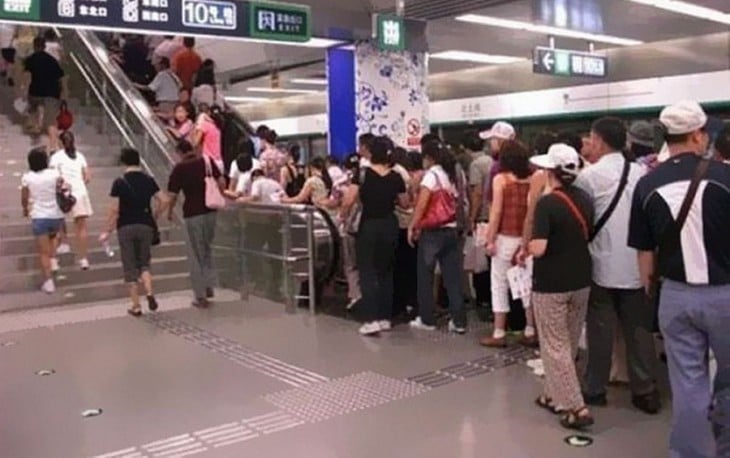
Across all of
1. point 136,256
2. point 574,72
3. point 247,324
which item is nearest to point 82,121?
point 136,256

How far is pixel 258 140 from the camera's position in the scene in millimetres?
9922

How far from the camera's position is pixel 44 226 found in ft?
23.8

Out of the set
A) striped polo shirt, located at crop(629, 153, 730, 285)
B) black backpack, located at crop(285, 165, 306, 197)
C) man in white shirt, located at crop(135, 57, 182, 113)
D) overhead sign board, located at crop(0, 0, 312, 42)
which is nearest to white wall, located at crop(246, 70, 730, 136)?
black backpack, located at crop(285, 165, 306, 197)

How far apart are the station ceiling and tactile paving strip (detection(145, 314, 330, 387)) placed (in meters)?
4.24

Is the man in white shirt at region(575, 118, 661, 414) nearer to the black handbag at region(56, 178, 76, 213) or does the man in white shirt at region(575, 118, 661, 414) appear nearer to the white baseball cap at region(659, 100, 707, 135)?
the white baseball cap at region(659, 100, 707, 135)

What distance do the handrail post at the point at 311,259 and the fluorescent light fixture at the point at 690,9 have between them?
552cm

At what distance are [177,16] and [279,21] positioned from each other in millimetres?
1053

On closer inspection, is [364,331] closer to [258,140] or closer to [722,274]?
[722,274]

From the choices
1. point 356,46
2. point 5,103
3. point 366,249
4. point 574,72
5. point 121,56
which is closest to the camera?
point 366,249

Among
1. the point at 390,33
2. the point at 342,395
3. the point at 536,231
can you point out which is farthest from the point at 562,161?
the point at 390,33

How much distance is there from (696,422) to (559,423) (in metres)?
1.00

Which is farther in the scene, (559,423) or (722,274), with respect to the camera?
(559,423)

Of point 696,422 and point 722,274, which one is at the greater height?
point 722,274

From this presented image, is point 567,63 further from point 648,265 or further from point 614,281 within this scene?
point 648,265
